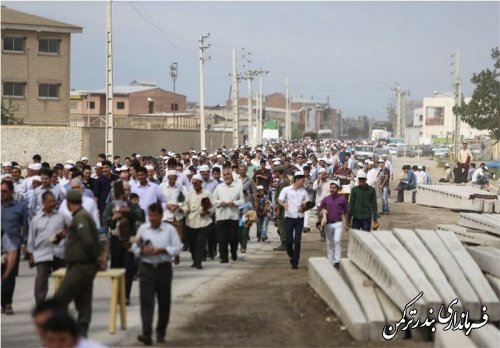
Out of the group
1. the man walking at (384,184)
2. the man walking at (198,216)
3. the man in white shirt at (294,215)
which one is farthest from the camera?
the man walking at (384,184)

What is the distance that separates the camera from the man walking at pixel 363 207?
60.3 ft

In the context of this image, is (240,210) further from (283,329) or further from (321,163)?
(321,163)

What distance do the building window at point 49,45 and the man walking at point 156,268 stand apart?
53.7 m

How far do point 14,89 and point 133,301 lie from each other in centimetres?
5166

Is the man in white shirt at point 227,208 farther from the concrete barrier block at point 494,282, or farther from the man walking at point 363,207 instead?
the concrete barrier block at point 494,282

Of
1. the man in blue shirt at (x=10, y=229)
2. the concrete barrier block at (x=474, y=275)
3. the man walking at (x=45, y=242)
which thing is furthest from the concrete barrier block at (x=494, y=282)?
the man in blue shirt at (x=10, y=229)

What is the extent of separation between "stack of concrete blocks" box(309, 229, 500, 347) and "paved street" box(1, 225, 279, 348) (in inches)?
70.0

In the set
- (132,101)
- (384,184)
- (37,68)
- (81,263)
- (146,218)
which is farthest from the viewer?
(132,101)

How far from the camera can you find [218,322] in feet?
40.7

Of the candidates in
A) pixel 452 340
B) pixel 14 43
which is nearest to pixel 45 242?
pixel 452 340

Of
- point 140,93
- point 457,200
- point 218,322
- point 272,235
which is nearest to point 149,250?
point 218,322

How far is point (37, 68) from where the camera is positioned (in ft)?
206

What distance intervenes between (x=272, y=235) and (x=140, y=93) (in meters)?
95.6

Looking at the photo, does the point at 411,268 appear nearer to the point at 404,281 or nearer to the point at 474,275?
the point at 404,281
